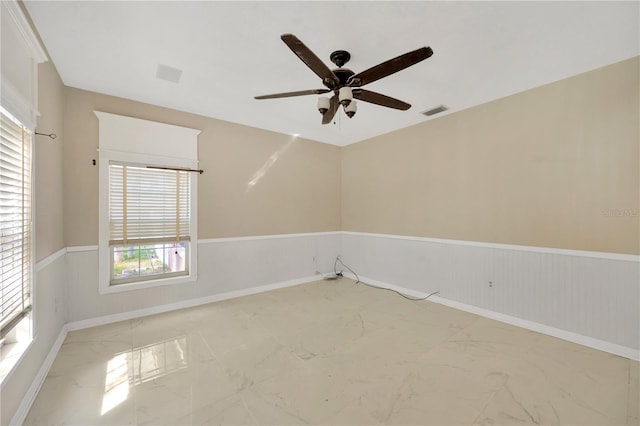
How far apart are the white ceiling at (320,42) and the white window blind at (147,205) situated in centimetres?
98

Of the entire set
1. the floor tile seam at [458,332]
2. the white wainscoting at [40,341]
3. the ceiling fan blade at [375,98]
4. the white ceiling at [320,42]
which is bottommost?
the floor tile seam at [458,332]

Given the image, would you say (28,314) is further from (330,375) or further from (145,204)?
(330,375)

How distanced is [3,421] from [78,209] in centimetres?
214

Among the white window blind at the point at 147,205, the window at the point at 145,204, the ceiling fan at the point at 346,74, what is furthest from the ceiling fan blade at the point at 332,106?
the white window blind at the point at 147,205

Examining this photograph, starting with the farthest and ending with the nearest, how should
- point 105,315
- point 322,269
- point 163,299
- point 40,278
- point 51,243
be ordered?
point 322,269, point 163,299, point 105,315, point 51,243, point 40,278

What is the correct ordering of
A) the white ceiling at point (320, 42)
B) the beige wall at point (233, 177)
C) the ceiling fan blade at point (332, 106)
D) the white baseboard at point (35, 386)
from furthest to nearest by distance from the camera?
the beige wall at point (233, 177)
the ceiling fan blade at point (332, 106)
the white ceiling at point (320, 42)
the white baseboard at point (35, 386)

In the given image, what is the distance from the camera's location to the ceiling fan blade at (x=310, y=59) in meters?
1.56

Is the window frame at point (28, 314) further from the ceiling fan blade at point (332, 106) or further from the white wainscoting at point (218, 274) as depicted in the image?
the ceiling fan blade at point (332, 106)

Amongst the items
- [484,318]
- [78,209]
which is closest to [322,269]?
[484,318]

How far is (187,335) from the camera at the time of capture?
2816 millimetres

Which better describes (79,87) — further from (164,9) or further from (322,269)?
(322,269)

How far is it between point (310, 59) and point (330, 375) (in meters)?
2.39

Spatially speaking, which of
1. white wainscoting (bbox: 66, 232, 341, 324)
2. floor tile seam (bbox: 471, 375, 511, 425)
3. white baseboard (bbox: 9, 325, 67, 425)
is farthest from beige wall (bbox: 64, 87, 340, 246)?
floor tile seam (bbox: 471, 375, 511, 425)

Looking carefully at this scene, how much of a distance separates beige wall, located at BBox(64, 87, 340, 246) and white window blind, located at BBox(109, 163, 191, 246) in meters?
0.18
